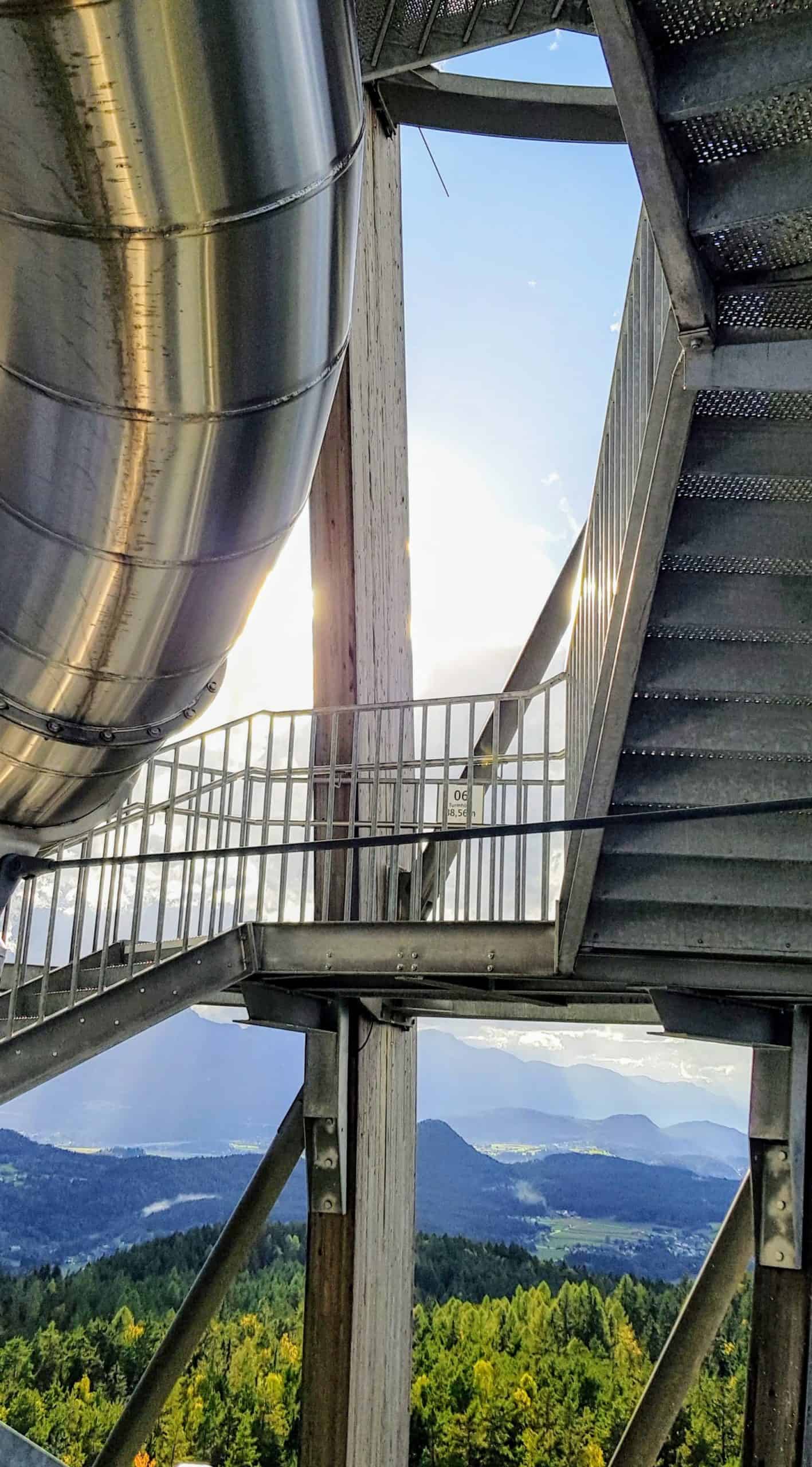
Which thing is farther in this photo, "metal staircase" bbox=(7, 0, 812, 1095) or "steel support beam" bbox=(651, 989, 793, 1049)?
"steel support beam" bbox=(651, 989, 793, 1049)

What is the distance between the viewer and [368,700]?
581 centimetres

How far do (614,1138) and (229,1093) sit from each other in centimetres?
328

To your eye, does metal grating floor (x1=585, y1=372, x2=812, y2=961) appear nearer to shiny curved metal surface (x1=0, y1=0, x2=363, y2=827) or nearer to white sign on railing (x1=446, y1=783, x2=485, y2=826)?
shiny curved metal surface (x1=0, y1=0, x2=363, y2=827)

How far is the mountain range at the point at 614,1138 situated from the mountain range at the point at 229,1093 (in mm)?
60

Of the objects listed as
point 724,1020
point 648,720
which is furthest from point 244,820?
point 648,720

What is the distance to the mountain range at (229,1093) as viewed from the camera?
32.8ft

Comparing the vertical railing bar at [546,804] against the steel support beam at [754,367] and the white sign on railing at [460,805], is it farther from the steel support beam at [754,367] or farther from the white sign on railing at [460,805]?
the steel support beam at [754,367]

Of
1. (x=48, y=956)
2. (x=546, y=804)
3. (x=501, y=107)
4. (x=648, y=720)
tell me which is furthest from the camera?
(x=501, y=107)

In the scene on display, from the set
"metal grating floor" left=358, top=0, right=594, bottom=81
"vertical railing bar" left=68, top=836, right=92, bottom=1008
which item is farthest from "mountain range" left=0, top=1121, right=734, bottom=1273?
"metal grating floor" left=358, top=0, right=594, bottom=81

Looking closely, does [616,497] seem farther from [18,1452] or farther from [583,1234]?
[583,1234]

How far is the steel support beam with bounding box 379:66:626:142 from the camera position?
6.24 meters

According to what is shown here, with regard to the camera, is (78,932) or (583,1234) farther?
(583,1234)

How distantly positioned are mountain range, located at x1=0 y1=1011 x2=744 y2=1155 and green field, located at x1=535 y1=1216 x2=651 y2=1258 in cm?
103

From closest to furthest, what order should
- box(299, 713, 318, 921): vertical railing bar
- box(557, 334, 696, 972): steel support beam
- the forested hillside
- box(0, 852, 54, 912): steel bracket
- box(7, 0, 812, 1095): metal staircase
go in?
box(7, 0, 812, 1095): metal staircase, box(557, 334, 696, 972): steel support beam, box(0, 852, 54, 912): steel bracket, box(299, 713, 318, 921): vertical railing bar, the forested hillside
